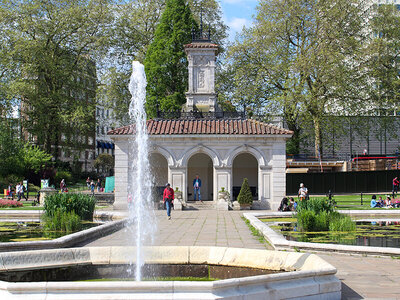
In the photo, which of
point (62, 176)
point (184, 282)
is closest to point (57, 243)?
point (184, 282)

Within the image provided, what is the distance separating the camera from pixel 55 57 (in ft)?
181

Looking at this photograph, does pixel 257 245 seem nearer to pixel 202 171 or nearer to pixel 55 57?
pixel 202 171

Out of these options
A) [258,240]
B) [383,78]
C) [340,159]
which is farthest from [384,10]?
[258,240]

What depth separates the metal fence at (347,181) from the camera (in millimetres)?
45875

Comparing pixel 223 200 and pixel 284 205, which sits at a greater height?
pixel 223 200

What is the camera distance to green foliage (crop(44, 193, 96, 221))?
1914cm

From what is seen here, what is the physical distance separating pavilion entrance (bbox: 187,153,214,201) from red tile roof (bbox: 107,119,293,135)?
13.4 feet

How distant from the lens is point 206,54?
41094 mm

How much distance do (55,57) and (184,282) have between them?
168 feet

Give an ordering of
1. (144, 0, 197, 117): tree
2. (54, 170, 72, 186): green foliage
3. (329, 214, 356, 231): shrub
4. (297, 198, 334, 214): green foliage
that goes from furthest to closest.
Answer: (54, 170, 72, 186): green foliage
(144, 0, 197, 117): tree
(297, 198, 334, 214): green foliage
(329, 214, 356, 231): shrub

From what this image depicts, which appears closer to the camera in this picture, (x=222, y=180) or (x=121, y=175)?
(x=121, y=175)

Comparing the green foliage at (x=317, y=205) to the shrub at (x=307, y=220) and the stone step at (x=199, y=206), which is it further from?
the stone step at (x=199, y=206)

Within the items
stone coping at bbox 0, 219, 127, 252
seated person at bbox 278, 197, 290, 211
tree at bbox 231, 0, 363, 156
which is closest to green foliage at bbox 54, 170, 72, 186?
tree at bbox 231, 0, 363, 156

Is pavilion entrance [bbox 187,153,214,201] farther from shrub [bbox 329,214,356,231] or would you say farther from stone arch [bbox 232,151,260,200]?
shrub [bbox 329,214,356,231]
